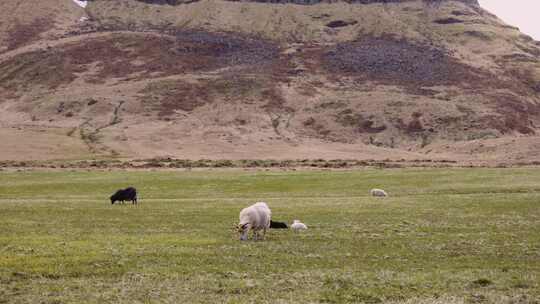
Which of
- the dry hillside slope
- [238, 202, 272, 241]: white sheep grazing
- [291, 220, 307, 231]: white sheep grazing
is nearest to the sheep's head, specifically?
[238, 202, 272, 241]: white sheep grazing

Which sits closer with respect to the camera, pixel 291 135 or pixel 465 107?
pixel 291 135

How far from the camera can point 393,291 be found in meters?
16.2

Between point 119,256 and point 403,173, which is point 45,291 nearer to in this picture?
point 119,256

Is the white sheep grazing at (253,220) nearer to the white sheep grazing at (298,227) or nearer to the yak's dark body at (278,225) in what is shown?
the white sheep grazing at (298,227)

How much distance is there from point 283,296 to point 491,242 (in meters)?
13.5

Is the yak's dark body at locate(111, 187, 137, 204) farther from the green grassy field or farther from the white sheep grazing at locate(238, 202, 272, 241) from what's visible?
the white sheep grazing at locate(238, 202, 272, 241)

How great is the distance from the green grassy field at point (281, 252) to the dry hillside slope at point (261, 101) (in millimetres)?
65845

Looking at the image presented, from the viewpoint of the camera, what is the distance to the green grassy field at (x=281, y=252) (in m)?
16.0

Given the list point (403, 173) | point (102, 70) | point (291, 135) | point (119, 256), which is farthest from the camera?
point (102, 70)

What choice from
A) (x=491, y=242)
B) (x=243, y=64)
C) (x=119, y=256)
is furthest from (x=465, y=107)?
(x=119, y=256)

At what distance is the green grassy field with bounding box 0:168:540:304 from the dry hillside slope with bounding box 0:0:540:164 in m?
65.8

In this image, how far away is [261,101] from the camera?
504 feet

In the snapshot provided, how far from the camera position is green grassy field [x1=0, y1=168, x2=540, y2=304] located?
16.0 metres

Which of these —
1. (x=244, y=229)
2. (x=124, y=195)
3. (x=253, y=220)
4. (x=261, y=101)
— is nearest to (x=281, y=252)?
(x=244, y=229)
